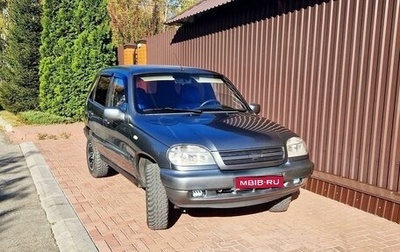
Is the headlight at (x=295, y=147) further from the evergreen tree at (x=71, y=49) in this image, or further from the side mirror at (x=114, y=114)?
the evergreen tree at (x=71, y=49)

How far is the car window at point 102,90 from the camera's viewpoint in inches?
230

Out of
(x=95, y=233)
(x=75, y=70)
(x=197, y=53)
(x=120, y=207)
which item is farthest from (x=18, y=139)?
(x=95, y=233)

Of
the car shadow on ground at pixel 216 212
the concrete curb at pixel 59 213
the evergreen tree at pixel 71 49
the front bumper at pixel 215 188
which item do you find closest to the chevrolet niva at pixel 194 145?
the front bumper at pixel 215 188

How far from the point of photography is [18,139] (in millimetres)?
10094

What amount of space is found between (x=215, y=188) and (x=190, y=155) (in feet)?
1.33

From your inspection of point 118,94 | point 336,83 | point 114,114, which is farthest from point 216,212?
point 336,83

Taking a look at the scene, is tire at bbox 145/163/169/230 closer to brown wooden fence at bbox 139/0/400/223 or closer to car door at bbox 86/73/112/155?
car door at bbox 86/73/112/155

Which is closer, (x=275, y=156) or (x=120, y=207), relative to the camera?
(x=275, y=156)

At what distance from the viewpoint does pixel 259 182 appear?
3896 millimetres

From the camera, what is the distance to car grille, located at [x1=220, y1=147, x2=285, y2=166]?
3.80 meters

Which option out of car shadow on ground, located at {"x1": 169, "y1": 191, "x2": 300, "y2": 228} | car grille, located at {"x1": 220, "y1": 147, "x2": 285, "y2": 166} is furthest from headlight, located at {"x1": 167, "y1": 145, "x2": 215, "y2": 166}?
car shadow on ground, located at {"x1": 169, "y1": 191, "x2": 300, "y2": 228}

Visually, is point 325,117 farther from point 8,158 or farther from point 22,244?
point 8,158

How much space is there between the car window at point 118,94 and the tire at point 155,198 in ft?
3.77

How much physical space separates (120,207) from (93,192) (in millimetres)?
838
